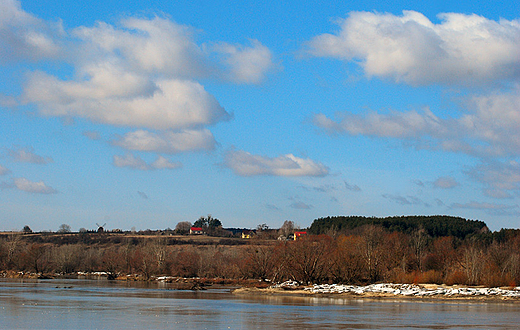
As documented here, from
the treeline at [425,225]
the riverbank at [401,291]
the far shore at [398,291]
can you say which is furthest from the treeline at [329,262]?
the treeline at [425,225]

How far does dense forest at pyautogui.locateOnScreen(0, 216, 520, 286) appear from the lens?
75688mm

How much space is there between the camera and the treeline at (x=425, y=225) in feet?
525

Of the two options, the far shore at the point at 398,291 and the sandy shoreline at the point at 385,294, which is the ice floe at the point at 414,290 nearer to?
the far shore at the point at 398,291

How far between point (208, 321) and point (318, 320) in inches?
261

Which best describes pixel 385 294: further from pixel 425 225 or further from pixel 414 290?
pixel 425 225

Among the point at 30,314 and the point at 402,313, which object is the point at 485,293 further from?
the point at 30,314

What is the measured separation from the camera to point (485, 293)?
61.2 metres

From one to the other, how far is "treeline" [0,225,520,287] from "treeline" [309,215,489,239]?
1064 inches

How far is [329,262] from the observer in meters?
78.9

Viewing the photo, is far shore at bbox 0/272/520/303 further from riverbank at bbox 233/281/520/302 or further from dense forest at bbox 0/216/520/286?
dense forest at bbox 0/216/520/286

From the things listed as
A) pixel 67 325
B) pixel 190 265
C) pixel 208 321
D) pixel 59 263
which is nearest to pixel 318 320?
pixel 208 321

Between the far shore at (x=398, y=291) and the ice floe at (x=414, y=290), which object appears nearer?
the far shore at (x=398, y=291)

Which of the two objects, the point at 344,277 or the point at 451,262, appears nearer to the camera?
the point at 344,277

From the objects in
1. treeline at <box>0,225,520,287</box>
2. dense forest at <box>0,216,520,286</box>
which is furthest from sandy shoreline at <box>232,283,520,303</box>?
→ dense forest at <box>0,216,520,286</box>
